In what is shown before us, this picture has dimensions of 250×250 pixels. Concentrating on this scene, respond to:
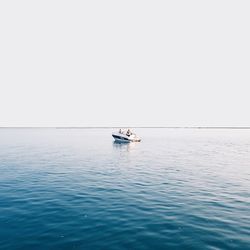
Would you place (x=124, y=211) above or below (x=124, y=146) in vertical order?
above

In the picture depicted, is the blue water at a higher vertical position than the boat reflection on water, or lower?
higher

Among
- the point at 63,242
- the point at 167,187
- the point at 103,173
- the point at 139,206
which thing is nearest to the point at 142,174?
the point at 103,173

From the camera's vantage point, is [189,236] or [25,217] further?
[25,217]

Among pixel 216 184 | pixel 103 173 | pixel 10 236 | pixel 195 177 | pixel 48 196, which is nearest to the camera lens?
pixel 10 236

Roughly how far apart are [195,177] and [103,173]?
44.0 ft

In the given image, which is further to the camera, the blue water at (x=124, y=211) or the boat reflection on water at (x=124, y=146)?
the boat reflection on water at (x=124, y=146)

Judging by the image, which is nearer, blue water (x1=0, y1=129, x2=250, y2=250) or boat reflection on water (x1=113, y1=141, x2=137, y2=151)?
blue water (x1=0, y1=129, x2=250, y2=250)

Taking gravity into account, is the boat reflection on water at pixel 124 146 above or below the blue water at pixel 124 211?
below

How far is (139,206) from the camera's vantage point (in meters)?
21.4

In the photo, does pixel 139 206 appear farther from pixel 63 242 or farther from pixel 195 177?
pixel 195 177

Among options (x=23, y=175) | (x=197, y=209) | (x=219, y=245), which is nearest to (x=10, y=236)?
(x=219, y=245)

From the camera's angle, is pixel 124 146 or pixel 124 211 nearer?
pixel 124 211

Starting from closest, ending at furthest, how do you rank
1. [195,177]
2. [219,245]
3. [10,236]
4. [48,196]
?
[219,245] < [10,236] < [48,196] < [195,177]

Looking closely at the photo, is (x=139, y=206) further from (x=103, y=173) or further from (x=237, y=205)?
(x=103, y=173)
